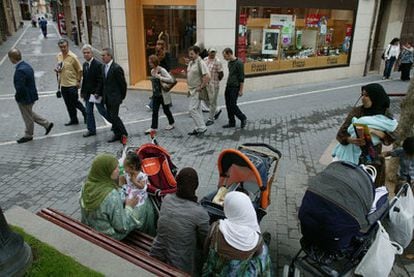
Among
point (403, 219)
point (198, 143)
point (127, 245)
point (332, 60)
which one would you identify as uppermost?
point (332, 60)

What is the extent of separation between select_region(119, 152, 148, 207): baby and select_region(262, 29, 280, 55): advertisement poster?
967 cm

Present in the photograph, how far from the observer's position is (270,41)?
12.6 m

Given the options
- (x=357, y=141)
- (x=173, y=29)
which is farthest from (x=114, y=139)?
(x=173, y=29)

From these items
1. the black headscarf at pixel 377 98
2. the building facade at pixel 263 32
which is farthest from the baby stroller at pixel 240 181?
the building facade at pixel 263 32

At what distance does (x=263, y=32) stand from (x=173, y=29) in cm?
320

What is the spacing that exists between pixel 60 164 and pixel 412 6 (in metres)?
16.8

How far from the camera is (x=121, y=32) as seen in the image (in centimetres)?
1159

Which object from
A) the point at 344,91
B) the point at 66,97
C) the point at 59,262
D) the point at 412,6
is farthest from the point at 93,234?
the point at 412,6

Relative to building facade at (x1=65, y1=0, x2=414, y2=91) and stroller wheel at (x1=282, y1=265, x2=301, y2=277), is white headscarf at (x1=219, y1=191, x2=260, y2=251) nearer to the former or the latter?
stroller wheel at (x1=282, y1=265, x2=301, y2=277)

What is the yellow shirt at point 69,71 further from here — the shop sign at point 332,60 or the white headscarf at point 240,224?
the shop sign at point 332,60

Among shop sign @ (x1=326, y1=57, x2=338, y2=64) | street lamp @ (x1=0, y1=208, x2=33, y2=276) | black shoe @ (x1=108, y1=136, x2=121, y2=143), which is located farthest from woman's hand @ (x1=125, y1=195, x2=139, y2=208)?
shop sign @ (x1=326, y1=57, x2=338, y2=64)

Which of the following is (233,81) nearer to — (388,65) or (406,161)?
(406,161)

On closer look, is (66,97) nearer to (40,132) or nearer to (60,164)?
(40,132)

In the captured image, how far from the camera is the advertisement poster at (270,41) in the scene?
1242 centimetres
